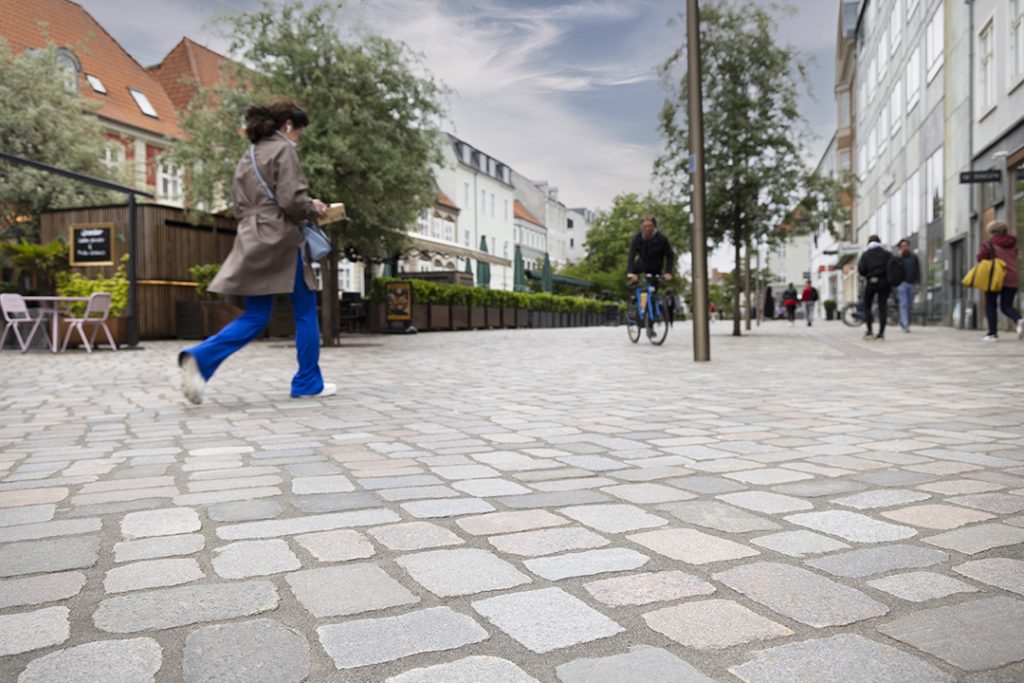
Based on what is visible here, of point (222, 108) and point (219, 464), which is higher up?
point (222, 108)

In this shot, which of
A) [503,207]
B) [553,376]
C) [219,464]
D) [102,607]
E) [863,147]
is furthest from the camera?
[503,207]

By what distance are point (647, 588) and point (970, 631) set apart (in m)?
0.67

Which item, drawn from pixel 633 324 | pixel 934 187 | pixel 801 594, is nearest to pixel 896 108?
pixel 934 187

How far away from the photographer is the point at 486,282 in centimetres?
3581

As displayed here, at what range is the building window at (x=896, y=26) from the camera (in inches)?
1145

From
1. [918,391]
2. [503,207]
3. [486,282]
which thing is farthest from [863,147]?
[918,391]

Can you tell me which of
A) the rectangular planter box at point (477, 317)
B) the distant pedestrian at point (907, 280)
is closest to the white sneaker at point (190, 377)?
the distant pedestrian at point (907, 280)

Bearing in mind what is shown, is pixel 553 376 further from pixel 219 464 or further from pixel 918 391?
pixel 219 464

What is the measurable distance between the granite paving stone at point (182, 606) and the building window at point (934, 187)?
993 inches

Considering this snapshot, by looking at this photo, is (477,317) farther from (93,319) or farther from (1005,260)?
(1005,260)

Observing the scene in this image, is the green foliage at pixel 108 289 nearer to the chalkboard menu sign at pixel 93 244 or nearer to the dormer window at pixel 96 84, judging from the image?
the chalkboard menu sign at pixel 93 244

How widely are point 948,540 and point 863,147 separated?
4203 cm

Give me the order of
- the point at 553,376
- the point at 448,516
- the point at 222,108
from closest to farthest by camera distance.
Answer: the point at 448,516
the point at 553,376
the point at 222,108

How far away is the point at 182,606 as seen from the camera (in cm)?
192
